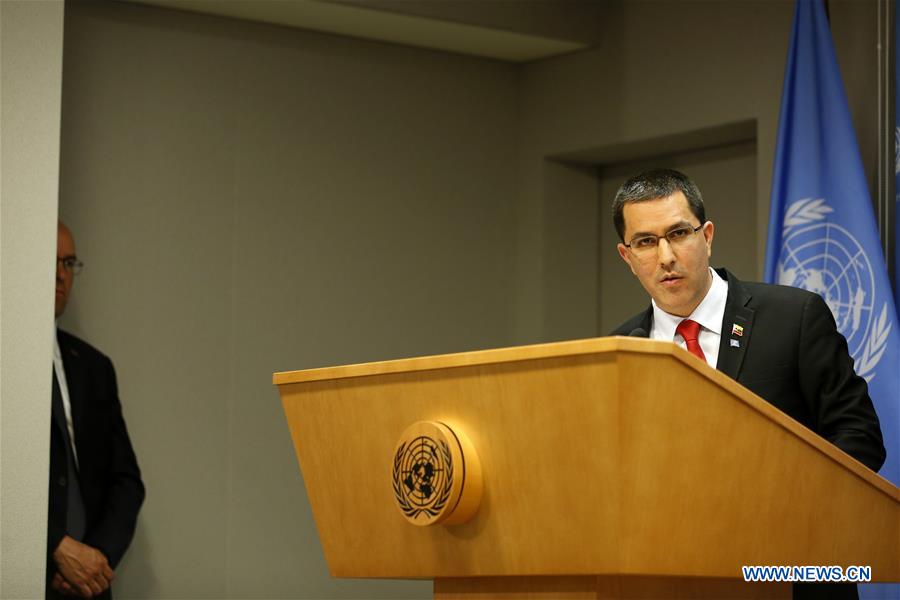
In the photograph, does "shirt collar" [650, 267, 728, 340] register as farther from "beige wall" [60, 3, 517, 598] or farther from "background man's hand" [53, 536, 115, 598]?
"beige wall" [60, 3, 517, 598]

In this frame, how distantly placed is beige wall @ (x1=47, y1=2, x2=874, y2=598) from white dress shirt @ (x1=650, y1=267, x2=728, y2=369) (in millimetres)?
2108

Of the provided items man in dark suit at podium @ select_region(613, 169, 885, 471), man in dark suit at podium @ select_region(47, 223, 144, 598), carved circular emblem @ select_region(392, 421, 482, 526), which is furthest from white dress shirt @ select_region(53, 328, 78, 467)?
carved circular emblem @ select_region(392, 421, 482, 526)

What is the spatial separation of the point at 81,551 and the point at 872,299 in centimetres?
254

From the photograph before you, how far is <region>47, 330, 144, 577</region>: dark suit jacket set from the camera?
411 centimetres

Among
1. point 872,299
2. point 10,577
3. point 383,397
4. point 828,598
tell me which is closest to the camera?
point 383,397

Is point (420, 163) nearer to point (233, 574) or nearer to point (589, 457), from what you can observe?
point (233, 574)

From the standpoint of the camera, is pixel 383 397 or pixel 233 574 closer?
pixel 383 397

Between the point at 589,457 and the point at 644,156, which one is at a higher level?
the point at 644,156

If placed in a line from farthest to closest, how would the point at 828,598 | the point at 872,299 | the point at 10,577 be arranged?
the point at 872,299 → the point at 10,577 → the point at 828,598

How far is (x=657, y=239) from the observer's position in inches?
90.9

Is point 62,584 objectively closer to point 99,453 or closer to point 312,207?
point 99,453

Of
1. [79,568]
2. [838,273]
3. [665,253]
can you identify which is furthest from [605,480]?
→ [79,568]

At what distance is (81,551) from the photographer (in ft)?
13.1

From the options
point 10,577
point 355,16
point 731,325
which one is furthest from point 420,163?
point 731,325
